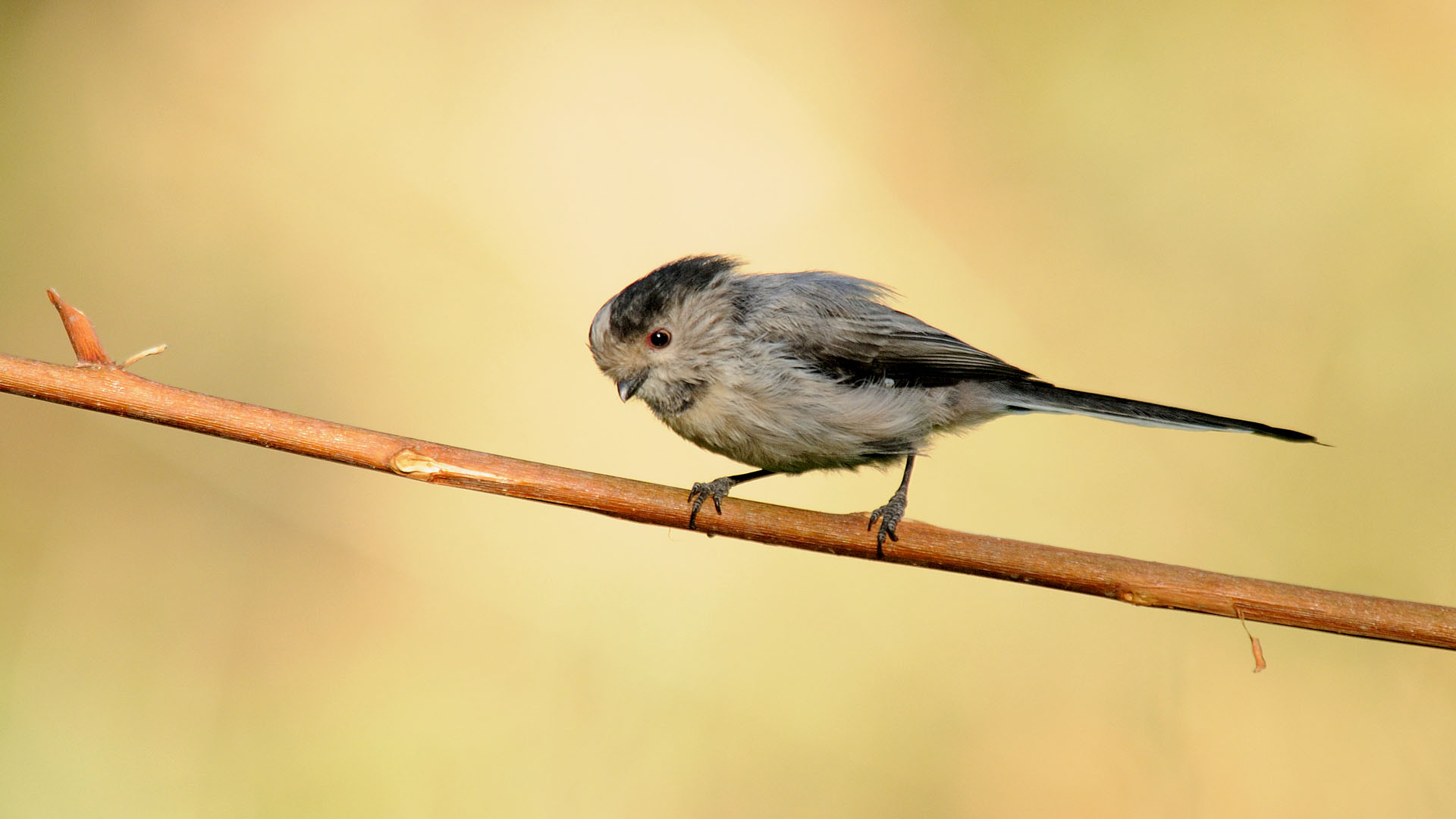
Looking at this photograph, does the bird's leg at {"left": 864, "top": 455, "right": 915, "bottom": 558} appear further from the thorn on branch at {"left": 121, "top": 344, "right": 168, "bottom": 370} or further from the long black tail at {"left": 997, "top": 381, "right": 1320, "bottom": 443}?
the thorn on branch at {"left": 121, "top": 344, "right": 168, "bottom": 370}

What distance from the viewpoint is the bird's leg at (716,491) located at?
2506mm

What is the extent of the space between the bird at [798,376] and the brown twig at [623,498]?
1.53ft

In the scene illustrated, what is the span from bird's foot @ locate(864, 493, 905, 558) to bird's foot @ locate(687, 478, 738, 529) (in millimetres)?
393

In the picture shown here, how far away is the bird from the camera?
9.51ft

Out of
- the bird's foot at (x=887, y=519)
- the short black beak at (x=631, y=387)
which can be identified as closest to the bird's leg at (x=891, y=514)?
the bird's foot at (x=887, y=519)

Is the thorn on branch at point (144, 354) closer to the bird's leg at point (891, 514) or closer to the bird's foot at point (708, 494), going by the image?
the bird's foot at point (708, 494)

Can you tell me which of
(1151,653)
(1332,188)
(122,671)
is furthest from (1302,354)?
(122,671)

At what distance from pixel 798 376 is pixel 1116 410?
0.93 metres

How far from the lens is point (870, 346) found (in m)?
3.13

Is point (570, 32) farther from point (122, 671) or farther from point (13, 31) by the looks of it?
point (122, 671)

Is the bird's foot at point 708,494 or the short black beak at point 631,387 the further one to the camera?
the short black beak at point 631,387

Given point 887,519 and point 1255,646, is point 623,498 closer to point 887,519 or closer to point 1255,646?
point 887,519

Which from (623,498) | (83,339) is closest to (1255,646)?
(623,498)

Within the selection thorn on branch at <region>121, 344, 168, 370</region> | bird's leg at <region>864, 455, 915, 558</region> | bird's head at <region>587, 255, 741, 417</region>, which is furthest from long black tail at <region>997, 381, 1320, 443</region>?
thorn on branch at <region>121, 344, 168, 370</region>
